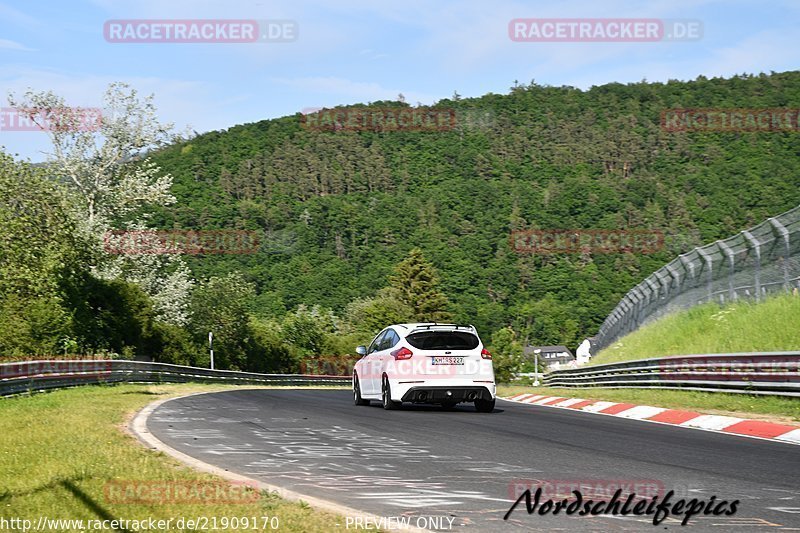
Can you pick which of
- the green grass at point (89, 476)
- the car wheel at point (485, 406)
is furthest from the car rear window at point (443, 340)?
the green grass at point (89, 476)

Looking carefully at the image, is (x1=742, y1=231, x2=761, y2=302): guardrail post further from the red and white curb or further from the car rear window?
the car rear window

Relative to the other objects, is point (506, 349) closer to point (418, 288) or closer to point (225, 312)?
point (418, 288)

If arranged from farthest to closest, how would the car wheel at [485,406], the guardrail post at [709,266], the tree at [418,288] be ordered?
the tree at [418,288] < the guardrail post at [709,266] < the car wheel at [485,406]

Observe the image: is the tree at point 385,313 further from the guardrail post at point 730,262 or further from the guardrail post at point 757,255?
the guardrail post at point 757,255

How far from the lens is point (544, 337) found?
169m

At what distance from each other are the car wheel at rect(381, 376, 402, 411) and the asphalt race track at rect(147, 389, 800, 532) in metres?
0.95

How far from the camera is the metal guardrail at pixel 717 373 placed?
1705 centimetres

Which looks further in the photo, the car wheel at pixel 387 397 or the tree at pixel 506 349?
the tree at pixel 506 349

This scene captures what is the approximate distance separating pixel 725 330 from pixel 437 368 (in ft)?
39.4

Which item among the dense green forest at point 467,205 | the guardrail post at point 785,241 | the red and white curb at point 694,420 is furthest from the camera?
the dense green forest at point 467,205

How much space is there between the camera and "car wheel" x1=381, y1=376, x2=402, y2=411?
17.1m

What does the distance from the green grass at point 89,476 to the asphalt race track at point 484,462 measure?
2.04 ft

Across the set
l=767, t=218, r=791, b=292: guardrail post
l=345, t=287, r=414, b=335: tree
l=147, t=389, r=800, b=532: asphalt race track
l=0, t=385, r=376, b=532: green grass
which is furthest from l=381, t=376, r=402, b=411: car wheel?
l=345, t=287, r=414, b=335: tree

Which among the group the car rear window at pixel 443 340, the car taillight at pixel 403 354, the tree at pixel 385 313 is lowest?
the tree at pixel 385 313
